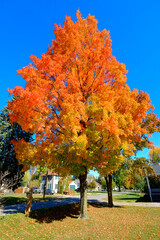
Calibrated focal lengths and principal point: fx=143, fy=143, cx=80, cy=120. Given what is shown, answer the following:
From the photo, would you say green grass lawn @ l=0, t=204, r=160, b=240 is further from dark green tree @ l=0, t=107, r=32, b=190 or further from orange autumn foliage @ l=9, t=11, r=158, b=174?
dark green tree @ l=0, t=107, r=32, b=190

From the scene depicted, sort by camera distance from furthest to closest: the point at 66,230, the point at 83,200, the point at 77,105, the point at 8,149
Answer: the point at 8,149
the point at 83,200
the point at 66,230
the point at 77,105

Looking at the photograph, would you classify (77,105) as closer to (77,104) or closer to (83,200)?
(77,104)

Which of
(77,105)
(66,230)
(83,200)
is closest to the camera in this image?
(77,105)

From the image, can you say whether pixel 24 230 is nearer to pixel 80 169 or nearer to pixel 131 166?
pixel 80 169

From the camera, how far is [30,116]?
7539 millimetres

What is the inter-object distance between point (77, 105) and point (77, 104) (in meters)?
0.08

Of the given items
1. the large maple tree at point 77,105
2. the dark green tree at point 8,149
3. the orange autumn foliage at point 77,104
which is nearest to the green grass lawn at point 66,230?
the large maple tree at point 77,105

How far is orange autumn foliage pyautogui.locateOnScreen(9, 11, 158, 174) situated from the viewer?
7165 mm

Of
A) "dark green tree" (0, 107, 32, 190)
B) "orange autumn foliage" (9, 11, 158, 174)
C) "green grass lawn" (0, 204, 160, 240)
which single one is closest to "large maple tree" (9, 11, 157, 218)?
"orange autumn foliage" (9, 11, 158, 174)

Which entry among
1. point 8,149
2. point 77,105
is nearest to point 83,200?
point 77,105

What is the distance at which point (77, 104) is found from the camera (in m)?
7.49

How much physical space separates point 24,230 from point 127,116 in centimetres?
807

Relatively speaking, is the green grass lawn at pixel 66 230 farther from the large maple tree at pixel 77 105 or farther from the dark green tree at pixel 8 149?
the dark green tree at pixel 8 149

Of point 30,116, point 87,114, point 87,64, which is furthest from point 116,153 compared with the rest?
point 87,64
